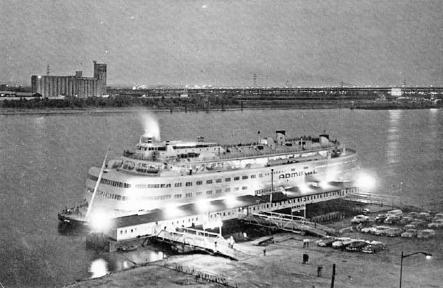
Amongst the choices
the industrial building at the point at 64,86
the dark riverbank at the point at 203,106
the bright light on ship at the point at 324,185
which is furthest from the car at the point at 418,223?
the industrial building at the point at 64,86

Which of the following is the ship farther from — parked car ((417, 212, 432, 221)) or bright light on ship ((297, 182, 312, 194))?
parked car ((417, 212, 432, 221))

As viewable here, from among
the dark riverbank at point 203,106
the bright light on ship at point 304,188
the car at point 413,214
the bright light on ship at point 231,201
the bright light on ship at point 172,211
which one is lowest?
the car at point 413,214

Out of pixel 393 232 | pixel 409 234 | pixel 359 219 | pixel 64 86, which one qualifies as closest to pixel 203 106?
pixel 64 86

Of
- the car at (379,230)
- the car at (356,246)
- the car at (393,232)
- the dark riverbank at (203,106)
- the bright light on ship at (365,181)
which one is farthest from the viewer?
the dark riverbank at (203,106)

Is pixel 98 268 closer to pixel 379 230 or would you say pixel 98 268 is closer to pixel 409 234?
pixel 379 230

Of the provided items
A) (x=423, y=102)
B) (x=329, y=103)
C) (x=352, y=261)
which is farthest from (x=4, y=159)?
(x=423, y=102)

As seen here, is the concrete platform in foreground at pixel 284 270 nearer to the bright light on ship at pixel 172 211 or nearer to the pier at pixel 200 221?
the pier at pixel 200 221

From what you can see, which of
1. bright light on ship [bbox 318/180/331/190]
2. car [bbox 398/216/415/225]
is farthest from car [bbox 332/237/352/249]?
bright light on ship [bbox 318/180/331/190]
